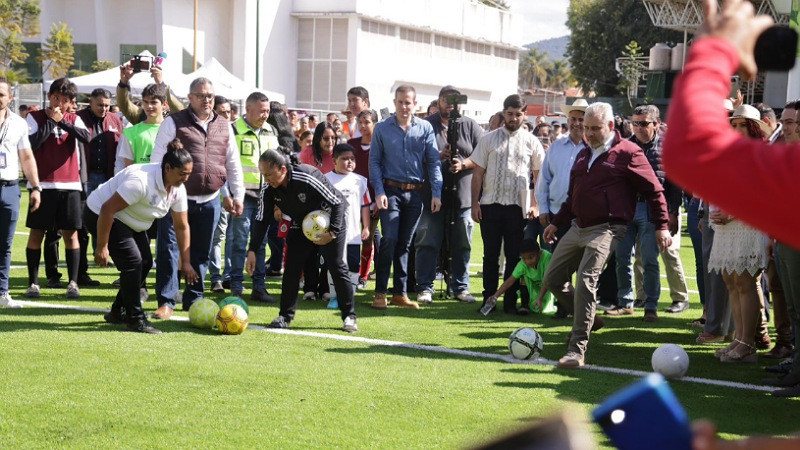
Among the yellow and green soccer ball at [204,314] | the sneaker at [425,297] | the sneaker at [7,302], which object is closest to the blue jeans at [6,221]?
the sneaker at [7,302]

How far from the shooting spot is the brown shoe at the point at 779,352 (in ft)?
30.4

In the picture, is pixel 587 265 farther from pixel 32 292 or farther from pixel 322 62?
pixel 322 62

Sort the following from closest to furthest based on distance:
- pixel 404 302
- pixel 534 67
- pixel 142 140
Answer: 1. pixel 142 140
2. pixel 404 302
3. pixel 534 67

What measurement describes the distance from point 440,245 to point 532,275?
1.49 meters

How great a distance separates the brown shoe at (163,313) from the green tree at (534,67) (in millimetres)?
165507

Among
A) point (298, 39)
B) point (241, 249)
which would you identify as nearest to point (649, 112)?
point (241, 249)

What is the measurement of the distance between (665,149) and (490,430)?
4.30 m

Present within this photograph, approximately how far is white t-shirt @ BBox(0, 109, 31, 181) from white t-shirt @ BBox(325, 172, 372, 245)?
318 cm

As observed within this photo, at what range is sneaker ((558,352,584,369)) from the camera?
8.44 meters

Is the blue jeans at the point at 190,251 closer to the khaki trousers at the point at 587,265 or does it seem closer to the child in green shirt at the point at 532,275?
the child in green shirt at the point at 532,275

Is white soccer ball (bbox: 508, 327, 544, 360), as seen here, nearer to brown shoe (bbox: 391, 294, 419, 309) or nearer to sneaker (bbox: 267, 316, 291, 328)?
sneaker (bbox: 267, 316, 291, 328)

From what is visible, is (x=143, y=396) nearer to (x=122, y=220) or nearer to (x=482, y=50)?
(x=122, y=220)

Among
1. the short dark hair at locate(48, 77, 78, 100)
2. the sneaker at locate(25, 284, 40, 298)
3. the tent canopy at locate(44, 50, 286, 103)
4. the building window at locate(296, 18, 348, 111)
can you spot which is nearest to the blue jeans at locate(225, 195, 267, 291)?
the sneaker at locate(25, 284, 40, 298)

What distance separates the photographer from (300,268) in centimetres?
991
